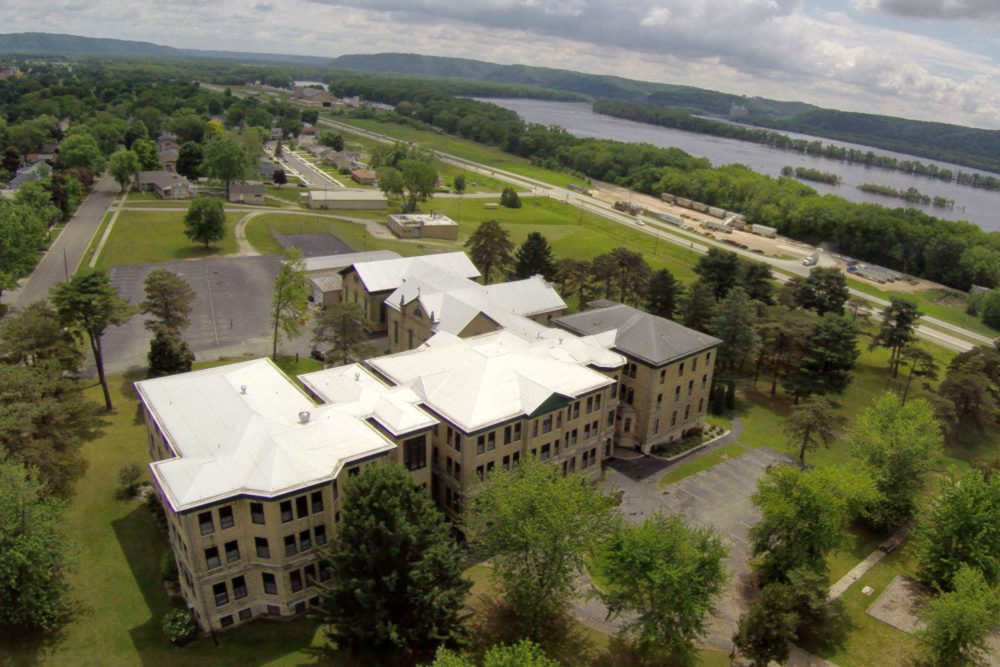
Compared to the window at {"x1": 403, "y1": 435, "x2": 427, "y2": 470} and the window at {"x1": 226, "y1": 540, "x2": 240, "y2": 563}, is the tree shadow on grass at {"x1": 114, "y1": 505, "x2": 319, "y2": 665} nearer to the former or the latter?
the window at {"x1": 226, "y1": 540, "x2": 240, "y2": 563}

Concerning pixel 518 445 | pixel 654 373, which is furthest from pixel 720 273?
pixel 518 445

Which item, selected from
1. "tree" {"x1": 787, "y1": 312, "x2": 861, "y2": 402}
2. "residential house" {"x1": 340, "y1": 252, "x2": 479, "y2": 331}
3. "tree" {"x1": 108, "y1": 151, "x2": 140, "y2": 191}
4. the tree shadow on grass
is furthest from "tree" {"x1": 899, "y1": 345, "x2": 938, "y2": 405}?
"tree" {"x1": 108, "y1": 151, "x2": 140, "y2": 191}

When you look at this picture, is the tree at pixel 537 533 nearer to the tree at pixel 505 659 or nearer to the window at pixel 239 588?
the tree at pixel 505 659

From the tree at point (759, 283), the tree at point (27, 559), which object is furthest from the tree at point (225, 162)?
the tree at point (27, 559)

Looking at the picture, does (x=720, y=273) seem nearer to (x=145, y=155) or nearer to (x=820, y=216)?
(x=820, y=216)

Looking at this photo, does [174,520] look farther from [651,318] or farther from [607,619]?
[651,318]

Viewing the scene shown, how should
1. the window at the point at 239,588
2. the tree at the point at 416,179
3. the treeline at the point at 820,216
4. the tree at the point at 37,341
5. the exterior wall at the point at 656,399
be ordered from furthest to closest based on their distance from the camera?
the tree at the point at 416,179
the treeline at the point at 820,216
the exterior wall at the point at 656,399
the tree at the point at 37,341
the window at the point at 239,588
